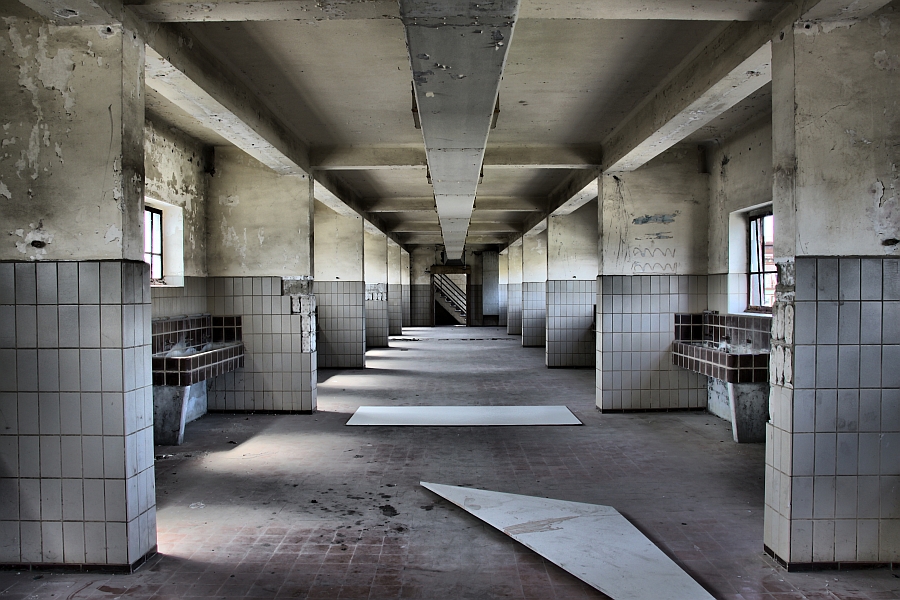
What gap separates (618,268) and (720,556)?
12.8ft

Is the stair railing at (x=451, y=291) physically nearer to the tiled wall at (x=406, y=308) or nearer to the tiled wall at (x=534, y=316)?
the tiled wall at (x=406, y=308)

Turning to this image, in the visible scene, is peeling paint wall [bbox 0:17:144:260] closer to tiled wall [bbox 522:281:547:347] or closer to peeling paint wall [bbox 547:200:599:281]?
peeling paint wall [bbox 547:200:599:281]

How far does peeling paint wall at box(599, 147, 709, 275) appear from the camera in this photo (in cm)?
633

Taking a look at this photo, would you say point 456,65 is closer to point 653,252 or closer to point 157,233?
point 157,233

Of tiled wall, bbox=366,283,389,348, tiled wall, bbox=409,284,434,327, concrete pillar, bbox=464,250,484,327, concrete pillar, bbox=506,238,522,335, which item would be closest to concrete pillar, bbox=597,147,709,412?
tiled wall, bbox=366,283,389,348

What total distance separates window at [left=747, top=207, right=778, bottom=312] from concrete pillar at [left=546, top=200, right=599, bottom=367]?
4277 mm

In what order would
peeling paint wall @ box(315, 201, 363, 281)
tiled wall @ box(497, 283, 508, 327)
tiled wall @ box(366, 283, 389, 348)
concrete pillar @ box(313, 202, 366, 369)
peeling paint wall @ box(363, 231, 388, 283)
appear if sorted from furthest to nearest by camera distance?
1. tiled wall @ box(497, 283, 508, 327)
2. tiled wall @ box(366, 283, 389, 348)
3. peeling paint wall @ box(363, 231, 388, 283)
4. concrete pillar @ box(313, 202, 366, 369)
5. peeling paint wall @ box(315, 201, 363, 281)

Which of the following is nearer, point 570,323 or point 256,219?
point 256,219

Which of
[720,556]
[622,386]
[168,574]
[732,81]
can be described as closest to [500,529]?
[720,556]

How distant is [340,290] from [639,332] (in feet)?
18.2

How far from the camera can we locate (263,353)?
630 cm

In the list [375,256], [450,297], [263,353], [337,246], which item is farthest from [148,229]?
[450,297]

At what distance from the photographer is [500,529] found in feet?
10.4

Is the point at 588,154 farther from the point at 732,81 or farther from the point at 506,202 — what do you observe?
the point at 506,202
